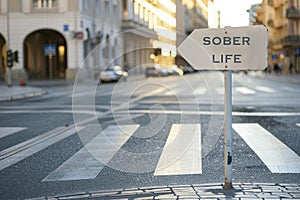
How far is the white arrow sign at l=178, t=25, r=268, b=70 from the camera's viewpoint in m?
5.20

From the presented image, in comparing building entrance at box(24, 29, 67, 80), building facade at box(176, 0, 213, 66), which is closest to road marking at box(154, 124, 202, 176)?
building facade at box(176, 0, 213, 66)

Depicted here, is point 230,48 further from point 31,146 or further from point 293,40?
point 293,40

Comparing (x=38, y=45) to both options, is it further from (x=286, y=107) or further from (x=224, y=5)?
(x=224, y=5)

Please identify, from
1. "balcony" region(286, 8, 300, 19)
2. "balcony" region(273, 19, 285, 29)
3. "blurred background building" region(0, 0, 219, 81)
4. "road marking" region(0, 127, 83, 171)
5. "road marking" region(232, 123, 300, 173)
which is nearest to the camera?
"road marking" region(232, 123, 300, 173)

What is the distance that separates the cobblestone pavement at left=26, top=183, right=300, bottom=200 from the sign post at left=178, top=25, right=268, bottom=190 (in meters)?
0.37

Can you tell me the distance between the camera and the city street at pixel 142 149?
6.26 m

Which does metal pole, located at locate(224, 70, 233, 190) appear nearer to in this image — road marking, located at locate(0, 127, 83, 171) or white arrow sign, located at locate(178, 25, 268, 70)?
white arrow sign, located at locate(178, 25, 268, 70)

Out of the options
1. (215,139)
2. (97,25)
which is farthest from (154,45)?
(97,25)

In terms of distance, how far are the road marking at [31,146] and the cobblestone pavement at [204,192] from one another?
2.31 meters

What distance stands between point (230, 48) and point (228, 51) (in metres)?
0.04

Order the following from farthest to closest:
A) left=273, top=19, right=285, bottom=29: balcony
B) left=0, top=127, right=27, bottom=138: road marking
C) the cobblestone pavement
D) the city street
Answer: left=273, top=19, right=285, bottom=29: balcony → left=0, top=127, right=27, bottom=138: road marking → the city street → the cobblestone pavement

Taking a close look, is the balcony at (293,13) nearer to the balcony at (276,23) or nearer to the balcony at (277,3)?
the balcony at (276,23)

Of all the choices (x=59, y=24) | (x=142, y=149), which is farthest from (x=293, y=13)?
(x=142, y=149)

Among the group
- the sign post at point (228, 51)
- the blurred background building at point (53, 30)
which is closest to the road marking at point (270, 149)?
the sign post at point (228, 51)
